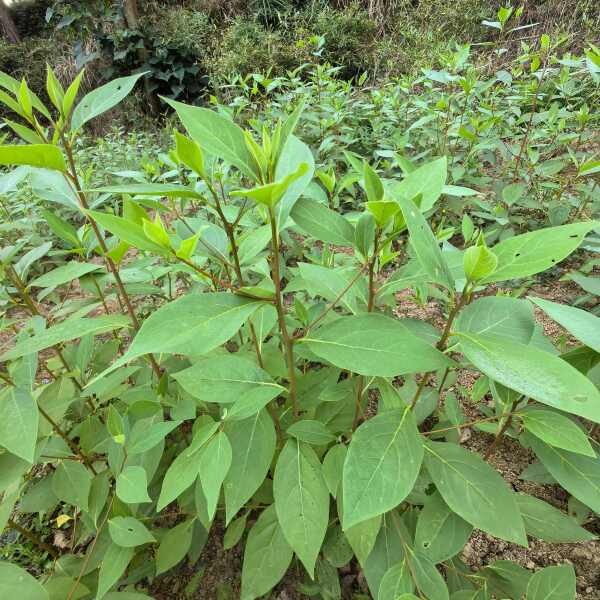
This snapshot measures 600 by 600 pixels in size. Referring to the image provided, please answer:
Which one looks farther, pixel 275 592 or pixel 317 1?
pixel 317 1

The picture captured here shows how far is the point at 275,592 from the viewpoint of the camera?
50.6 inches

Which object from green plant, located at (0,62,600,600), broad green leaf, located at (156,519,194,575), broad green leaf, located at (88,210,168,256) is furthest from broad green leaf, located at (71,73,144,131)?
broad green leaf, located at (156,519,194,575)

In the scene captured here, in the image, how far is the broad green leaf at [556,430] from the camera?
0.74 metres

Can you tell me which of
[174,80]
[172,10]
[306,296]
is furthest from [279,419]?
[172,10]

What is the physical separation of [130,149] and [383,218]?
19.7ft

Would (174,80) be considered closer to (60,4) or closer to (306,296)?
(60,4)

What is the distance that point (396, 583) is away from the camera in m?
0.83

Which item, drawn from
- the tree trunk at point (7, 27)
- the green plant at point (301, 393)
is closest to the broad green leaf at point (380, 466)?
the green plant at point (301, 393)

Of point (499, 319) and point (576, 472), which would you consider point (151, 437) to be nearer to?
point (499, 319)

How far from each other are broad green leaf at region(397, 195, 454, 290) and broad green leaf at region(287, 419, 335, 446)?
498 millimetres

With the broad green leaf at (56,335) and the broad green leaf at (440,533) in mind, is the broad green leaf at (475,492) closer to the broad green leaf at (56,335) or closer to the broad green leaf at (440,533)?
the broad green leaf at (440,533)

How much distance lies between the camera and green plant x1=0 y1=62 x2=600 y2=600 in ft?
2.10

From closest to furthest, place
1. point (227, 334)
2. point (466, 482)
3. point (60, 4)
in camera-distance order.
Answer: point (227, 334)
point (466, 482)
point (60, 4)

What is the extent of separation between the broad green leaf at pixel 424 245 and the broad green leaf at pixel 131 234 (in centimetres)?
45
